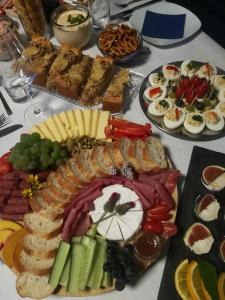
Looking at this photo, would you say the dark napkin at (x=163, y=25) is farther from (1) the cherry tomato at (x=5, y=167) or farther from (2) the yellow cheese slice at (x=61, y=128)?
(1) the cherry tomato at (x=5, y=167)

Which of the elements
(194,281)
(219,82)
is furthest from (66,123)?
(194,281)

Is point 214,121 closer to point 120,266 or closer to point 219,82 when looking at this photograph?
point 219,82

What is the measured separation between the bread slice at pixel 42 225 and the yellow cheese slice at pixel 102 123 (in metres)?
0.58

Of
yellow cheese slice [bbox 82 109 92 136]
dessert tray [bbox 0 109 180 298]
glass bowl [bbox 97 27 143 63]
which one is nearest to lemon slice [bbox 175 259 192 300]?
dessert tray [bbox 0 109 180 298]

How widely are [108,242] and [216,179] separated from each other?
695mm

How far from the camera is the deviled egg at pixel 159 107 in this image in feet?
7.32

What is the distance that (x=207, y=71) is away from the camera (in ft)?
7.76

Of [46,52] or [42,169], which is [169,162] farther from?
[46,52]

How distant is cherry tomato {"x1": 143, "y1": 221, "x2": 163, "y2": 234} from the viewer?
177 cm

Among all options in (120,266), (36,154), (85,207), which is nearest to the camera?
(120,266)

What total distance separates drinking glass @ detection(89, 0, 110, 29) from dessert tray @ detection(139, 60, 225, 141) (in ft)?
2.26

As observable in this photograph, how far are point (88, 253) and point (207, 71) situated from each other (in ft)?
4.68

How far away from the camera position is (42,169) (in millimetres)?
2021

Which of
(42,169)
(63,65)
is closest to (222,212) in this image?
(42,169)
